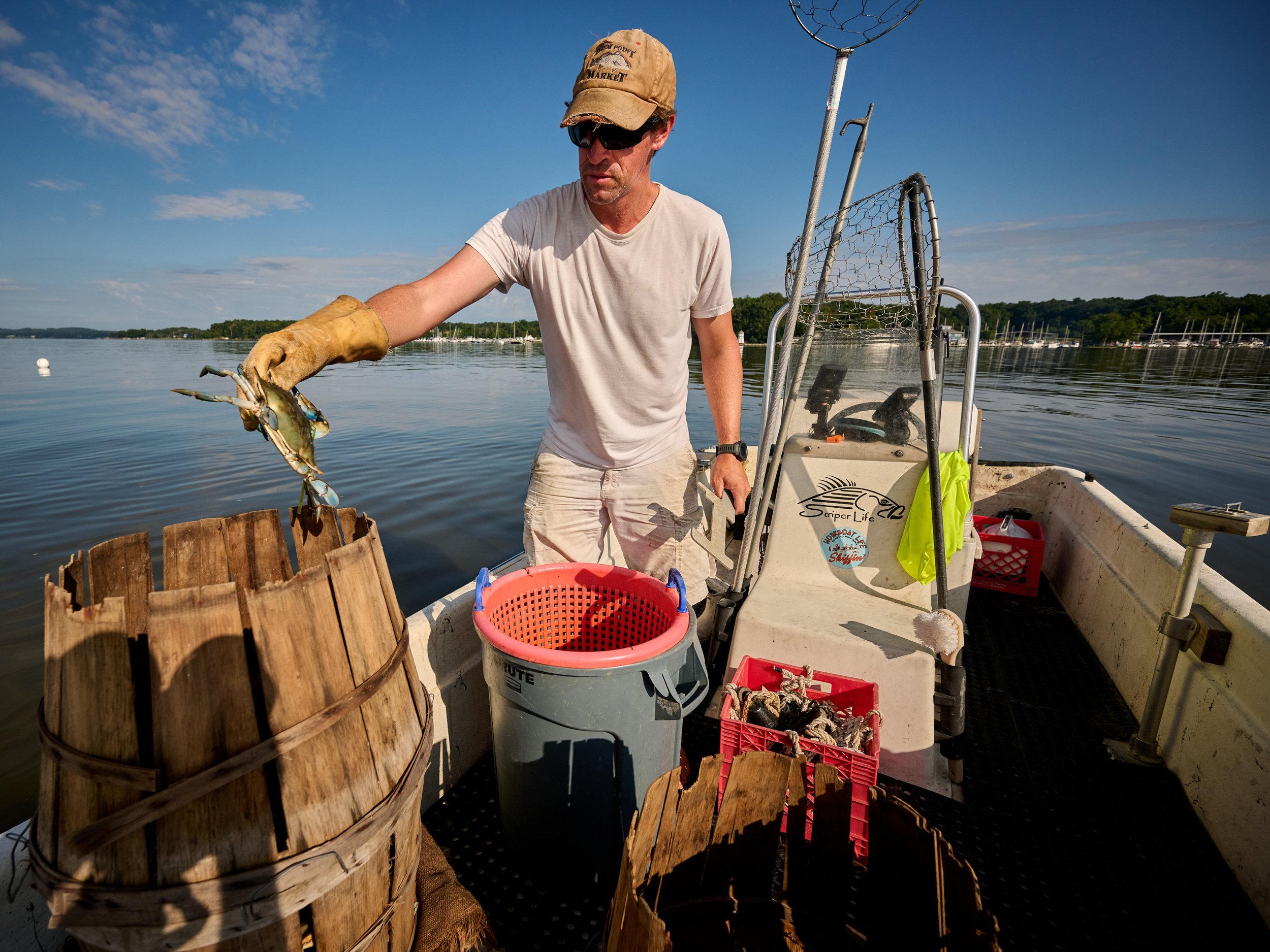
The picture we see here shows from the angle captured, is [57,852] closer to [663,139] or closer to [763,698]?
[763,698]

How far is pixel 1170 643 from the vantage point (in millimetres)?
2363

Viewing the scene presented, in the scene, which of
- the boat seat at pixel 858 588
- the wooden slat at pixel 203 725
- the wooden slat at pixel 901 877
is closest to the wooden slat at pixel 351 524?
the wooden slat at pixel 203 725

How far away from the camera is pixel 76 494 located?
7.52 m

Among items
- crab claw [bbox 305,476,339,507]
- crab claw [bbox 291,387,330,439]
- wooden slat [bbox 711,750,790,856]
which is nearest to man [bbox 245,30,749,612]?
crab claw [bbox 291,387,330,439]

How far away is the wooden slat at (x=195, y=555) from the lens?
53.9 inches

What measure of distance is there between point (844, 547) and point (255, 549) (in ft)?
9.26

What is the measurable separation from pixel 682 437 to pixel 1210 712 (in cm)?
241

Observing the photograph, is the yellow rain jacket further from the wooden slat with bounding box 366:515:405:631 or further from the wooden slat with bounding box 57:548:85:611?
the wooden slat with bounding box 57:548:85:611

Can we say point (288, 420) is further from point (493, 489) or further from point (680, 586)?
point (493, 489)

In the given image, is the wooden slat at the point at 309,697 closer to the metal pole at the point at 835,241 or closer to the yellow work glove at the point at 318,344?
the yellow work glove at the point at 318,344

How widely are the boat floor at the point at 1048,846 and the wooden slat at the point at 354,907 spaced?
29.7 inches

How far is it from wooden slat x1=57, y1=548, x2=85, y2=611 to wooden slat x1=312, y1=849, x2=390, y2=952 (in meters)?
0.80

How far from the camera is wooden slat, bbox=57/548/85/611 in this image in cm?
114

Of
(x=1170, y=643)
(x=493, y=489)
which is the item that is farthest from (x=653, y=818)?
(x=493, y=489)
